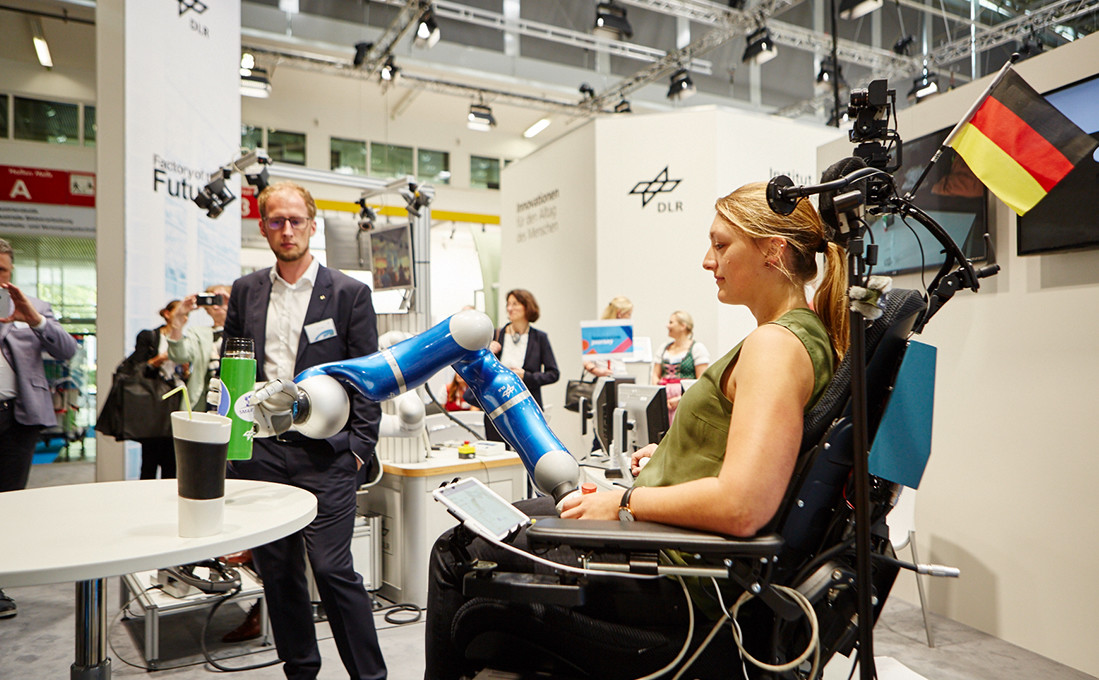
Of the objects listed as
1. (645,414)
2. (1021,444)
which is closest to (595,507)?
(645,414)

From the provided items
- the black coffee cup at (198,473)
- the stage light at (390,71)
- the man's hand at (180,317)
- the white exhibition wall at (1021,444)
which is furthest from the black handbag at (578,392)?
the stage light at (390,71)

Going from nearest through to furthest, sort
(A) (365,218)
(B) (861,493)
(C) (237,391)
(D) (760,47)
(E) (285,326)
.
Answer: (B) (861,493)
(C) (237,391)
(E) (285,326)
(A) (365,218)
(D) (760,47)

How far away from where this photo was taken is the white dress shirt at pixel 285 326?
2104mm

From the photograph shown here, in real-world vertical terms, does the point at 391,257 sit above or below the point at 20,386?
above

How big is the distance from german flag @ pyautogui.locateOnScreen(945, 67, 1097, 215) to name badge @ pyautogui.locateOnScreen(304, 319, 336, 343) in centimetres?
162

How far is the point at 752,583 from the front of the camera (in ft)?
3.46

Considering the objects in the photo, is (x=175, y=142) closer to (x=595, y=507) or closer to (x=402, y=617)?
(x=402, y=617)

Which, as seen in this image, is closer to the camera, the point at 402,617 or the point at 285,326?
the point at 285,326

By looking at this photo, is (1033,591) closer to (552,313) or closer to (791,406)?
(791,406)

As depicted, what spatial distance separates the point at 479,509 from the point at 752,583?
444 millimetres

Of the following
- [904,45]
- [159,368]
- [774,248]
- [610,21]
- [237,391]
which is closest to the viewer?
[774,248]

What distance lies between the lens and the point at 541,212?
303 inches

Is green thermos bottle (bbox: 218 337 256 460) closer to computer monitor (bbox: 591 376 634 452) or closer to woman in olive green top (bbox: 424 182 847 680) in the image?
woman in olive green top (bbox: 424 182 847 680)

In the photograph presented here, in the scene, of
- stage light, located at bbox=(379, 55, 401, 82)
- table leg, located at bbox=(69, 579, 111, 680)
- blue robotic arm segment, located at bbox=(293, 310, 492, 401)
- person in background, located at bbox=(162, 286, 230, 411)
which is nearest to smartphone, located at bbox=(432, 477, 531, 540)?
blue robotic arm segment, located at bbox=(293, 310, 492, 401)
